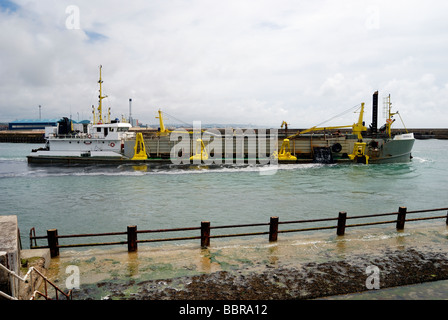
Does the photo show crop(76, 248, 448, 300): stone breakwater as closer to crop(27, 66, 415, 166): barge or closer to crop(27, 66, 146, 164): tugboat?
crop(27, 66, 415, 166): barge

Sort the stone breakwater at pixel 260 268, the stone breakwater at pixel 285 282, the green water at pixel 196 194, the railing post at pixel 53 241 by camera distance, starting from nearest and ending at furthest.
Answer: the stone breakwater at pixel 285 282, the stone breakwater at pixel 260 268, the railing post at pixel 53 241, the green water at pixel 196 194

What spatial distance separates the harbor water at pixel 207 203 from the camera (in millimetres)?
9289

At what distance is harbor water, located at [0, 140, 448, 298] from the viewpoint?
929cm

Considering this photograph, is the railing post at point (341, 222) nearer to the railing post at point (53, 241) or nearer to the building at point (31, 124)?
the railing post at point (53, 241)

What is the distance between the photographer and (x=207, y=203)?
23.8 meters

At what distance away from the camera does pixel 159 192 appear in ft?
92.4

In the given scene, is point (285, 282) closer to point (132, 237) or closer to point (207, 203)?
point (132, 237)

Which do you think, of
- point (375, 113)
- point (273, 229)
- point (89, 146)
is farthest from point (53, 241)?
point (375, 113)

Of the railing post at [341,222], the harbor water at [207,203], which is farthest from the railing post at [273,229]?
the railing post at [341,222]

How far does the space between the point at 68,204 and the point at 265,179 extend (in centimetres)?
2033
